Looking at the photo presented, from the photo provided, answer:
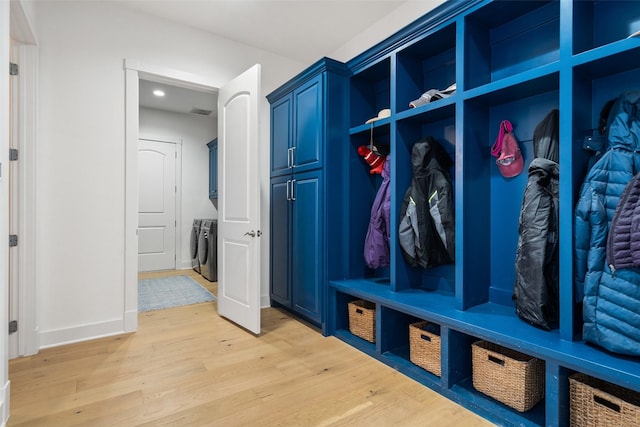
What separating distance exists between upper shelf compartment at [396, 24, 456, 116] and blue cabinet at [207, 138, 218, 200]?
381 cm

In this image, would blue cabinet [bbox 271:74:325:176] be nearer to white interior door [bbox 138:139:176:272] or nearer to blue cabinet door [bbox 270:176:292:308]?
blue cabinet door [bbox 270:176:292:308]

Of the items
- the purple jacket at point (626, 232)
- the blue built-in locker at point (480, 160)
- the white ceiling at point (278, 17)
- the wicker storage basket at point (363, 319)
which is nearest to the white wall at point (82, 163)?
the white ceiling at point (278, 17)

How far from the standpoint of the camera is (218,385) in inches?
74.4

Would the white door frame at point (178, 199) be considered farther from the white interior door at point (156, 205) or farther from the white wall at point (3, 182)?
the white wall at point (3, 182)

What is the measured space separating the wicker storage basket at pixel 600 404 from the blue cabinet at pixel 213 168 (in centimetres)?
502

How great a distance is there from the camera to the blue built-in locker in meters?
1.49

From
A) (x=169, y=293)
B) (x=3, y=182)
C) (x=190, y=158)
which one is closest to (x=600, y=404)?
(x=3, y=182)

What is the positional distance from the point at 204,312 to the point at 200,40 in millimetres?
2601

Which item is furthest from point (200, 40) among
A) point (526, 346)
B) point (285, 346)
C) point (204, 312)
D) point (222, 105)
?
point (526, 346)

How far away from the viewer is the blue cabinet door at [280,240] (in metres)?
3.09

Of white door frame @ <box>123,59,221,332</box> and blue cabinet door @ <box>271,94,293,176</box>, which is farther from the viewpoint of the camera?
blue cabinet door @ <box>271,94,293,176</box>

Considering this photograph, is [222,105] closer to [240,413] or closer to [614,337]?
[240,413]

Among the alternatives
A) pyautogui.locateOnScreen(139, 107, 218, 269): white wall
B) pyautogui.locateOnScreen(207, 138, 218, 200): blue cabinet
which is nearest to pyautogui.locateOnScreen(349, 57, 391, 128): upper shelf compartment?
pyautogui.locateOnScreen(207, 138, 218, 200): blue cabinet

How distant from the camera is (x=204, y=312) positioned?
3242mm
